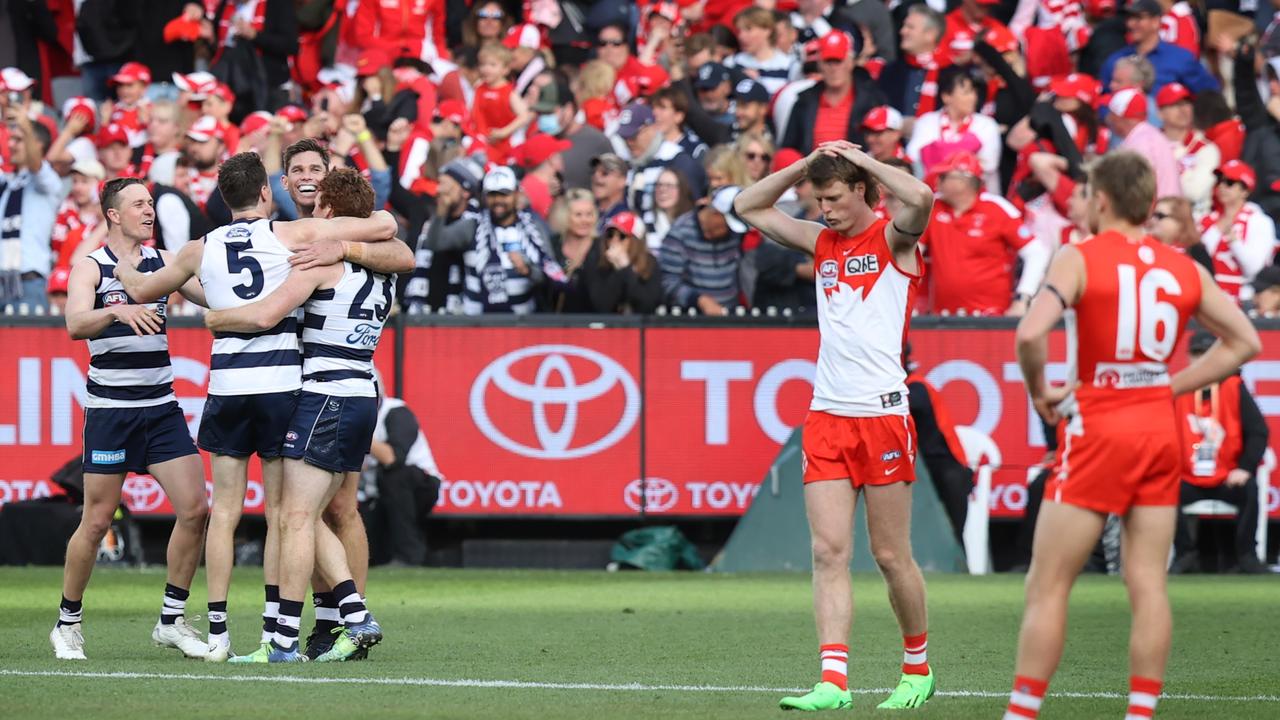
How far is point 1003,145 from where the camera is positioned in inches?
725

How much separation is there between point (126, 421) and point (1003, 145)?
410 inches

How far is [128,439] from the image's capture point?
1009 centimetres

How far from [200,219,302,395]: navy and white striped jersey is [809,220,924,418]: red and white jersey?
2668 millimetres

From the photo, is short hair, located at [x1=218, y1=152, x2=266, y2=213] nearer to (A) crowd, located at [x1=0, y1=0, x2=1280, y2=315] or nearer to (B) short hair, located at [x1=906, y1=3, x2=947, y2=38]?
(A) crowd, located at [x1=0, y1=0, x2=1280, y2=315]

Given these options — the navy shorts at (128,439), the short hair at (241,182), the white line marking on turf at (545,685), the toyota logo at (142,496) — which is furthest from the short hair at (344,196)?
the toyota logo at (142,496)

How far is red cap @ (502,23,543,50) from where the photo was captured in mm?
20816

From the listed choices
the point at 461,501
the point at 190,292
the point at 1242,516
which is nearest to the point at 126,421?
the point at 190,292

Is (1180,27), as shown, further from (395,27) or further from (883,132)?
(395,27)

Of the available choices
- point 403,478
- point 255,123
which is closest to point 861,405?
point 403,478

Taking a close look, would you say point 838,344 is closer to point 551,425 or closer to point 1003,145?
point 551,425

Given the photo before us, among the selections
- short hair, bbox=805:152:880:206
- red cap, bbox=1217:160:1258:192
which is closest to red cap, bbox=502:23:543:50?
red cap, bbox=1217:160:1258:192

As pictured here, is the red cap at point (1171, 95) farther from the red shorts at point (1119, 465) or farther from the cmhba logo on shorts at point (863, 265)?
the red shorts at point (1119, 465)

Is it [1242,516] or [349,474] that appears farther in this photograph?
[1242,516]

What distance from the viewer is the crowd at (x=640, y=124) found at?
1662 centimetres
